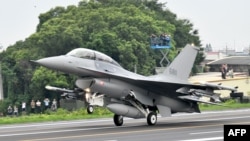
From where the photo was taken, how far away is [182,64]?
31797 mm

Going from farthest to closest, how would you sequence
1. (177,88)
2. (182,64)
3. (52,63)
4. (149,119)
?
(182,64)
(177,88)
(149,119)
(52,63)

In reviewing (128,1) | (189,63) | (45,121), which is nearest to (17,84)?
(128,1)

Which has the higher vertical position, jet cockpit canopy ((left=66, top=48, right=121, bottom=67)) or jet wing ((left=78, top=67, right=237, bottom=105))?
jet cockpit canopy ((left=66, top=48, right=121, bottom=67))

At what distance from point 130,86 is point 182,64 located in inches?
144

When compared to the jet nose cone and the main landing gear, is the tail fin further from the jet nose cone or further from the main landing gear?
the jet nose cone

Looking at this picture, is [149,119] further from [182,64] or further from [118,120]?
[182,64]

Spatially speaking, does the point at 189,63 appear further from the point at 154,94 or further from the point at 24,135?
the point at 24,135

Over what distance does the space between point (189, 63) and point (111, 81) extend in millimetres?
5115

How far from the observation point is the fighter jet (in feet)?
90.0

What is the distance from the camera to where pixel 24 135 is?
1013 inches

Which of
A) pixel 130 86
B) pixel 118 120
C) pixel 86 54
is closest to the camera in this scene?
pixel 86 54

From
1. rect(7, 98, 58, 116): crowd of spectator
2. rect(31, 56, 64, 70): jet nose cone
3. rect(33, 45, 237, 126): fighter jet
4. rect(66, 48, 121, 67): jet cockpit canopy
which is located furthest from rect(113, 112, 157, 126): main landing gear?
rect(7, 98, 58, 116): crowd of spectator

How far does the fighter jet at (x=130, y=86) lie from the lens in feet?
90.0

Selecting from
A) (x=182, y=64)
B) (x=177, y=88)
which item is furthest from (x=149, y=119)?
(x=182, y=64)
